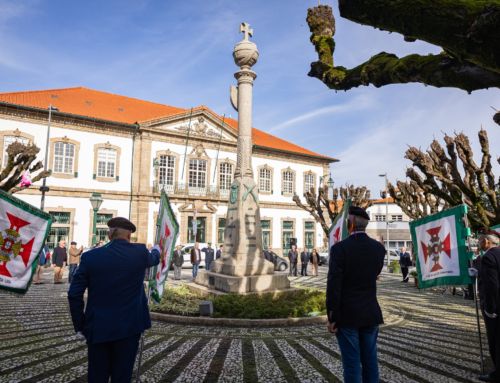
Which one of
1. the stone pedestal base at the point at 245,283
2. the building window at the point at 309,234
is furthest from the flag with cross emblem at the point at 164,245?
the building window at the point at 309,234

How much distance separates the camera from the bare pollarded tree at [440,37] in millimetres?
3090

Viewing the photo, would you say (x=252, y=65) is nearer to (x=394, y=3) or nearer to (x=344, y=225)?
(x=344, y=225)

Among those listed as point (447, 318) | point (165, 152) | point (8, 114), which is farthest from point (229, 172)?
point (447, 318)

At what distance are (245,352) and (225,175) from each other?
28125mm

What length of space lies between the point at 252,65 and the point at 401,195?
1000 centimetres

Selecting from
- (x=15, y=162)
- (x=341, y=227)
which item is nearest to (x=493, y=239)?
(x=341, y=227)

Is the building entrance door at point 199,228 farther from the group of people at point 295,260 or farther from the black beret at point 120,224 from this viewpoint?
the black beret at point 120,224

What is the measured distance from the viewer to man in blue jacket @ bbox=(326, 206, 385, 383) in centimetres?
313

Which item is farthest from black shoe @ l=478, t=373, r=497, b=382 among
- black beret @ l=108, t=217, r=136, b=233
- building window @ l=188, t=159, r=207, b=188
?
building window @ l=188, t=159, r=207, b=188

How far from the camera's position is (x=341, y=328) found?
316cm

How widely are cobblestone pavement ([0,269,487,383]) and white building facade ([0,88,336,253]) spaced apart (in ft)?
55.7

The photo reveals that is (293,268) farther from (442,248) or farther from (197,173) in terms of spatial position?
(442,248)

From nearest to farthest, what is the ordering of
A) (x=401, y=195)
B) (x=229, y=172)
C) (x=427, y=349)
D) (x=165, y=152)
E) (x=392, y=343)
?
(x=427, y=349)
(x=392, y=343)
(x=401, y=195)
(x=165, y=152)
(x=229, y=172)

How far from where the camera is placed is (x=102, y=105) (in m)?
30.3
